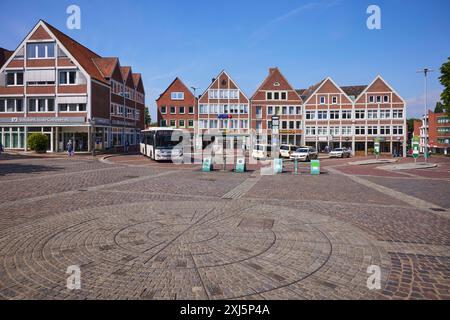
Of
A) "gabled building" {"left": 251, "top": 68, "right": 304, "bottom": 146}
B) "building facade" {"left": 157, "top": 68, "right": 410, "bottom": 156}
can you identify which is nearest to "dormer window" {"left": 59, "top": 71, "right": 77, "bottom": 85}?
"building facade" {"left": 157, "top": 68, "right": 410, "bottom": 156}

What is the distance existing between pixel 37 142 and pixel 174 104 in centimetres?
2950

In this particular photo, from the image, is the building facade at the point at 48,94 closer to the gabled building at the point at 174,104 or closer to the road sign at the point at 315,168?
the gabled building at the point at 174,104

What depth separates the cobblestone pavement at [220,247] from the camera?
4.09 meters

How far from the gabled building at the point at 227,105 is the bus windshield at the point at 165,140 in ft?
101

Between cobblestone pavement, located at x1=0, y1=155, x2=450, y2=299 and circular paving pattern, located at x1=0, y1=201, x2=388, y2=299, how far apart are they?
18mm

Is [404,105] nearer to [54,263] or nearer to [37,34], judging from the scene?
[37,34]

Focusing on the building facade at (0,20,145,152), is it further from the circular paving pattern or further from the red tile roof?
the red tile roof

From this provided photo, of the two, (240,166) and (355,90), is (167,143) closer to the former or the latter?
(240,166)

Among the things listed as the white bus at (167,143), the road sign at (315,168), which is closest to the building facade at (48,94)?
the white bus at (167,143)

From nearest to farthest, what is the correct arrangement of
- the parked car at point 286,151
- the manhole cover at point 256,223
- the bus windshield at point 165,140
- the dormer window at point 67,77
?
the manhole cover at point 256,223
the bus windshield at point 165,140
the parked car at point 286,151
the dormer window at point 67,77

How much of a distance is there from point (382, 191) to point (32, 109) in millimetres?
41817

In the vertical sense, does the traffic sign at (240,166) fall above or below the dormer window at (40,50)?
below

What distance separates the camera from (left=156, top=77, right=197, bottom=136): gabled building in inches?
2400

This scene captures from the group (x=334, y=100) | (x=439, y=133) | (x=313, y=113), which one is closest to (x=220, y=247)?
(x=313, y=113)
